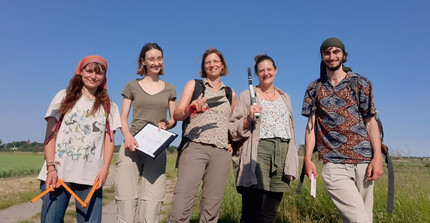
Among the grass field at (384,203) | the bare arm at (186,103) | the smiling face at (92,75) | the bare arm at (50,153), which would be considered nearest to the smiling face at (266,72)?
the bare arm at (186,103)

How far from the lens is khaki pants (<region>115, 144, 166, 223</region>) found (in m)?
3.53

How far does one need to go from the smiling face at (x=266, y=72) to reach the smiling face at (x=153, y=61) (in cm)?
113

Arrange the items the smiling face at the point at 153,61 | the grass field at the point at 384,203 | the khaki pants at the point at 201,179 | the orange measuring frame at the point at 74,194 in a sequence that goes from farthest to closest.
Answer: the grass field at the point at 384,203 → the smiling face at the point at 153,61 → the khaki pants at the point at 201,179 → the orange measuring frame at the point at 74,194

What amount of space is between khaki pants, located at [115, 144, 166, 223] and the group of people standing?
10 millimetres

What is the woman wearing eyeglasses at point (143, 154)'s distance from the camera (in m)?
3.53

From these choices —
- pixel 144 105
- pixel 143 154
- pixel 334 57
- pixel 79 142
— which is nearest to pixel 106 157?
pixel 79 142

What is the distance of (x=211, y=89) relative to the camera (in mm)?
3725

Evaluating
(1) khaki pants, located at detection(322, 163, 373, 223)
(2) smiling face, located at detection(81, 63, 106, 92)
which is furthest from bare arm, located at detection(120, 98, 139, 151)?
(1) khaki pants, located at detection(322, 163, 373, 223)

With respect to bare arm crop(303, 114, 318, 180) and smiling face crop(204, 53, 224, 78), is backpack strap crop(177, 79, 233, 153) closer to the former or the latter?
smiling face crop(204, 53, 224, 78)

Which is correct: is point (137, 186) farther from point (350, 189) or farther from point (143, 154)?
point (350, 189)

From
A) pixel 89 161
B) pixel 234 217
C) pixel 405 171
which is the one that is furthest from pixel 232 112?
pixel 405 171

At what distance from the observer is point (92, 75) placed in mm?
3064

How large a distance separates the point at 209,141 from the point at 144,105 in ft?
2.64

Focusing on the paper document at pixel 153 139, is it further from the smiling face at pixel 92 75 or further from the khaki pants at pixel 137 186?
the smiling face at pixel 92 75
